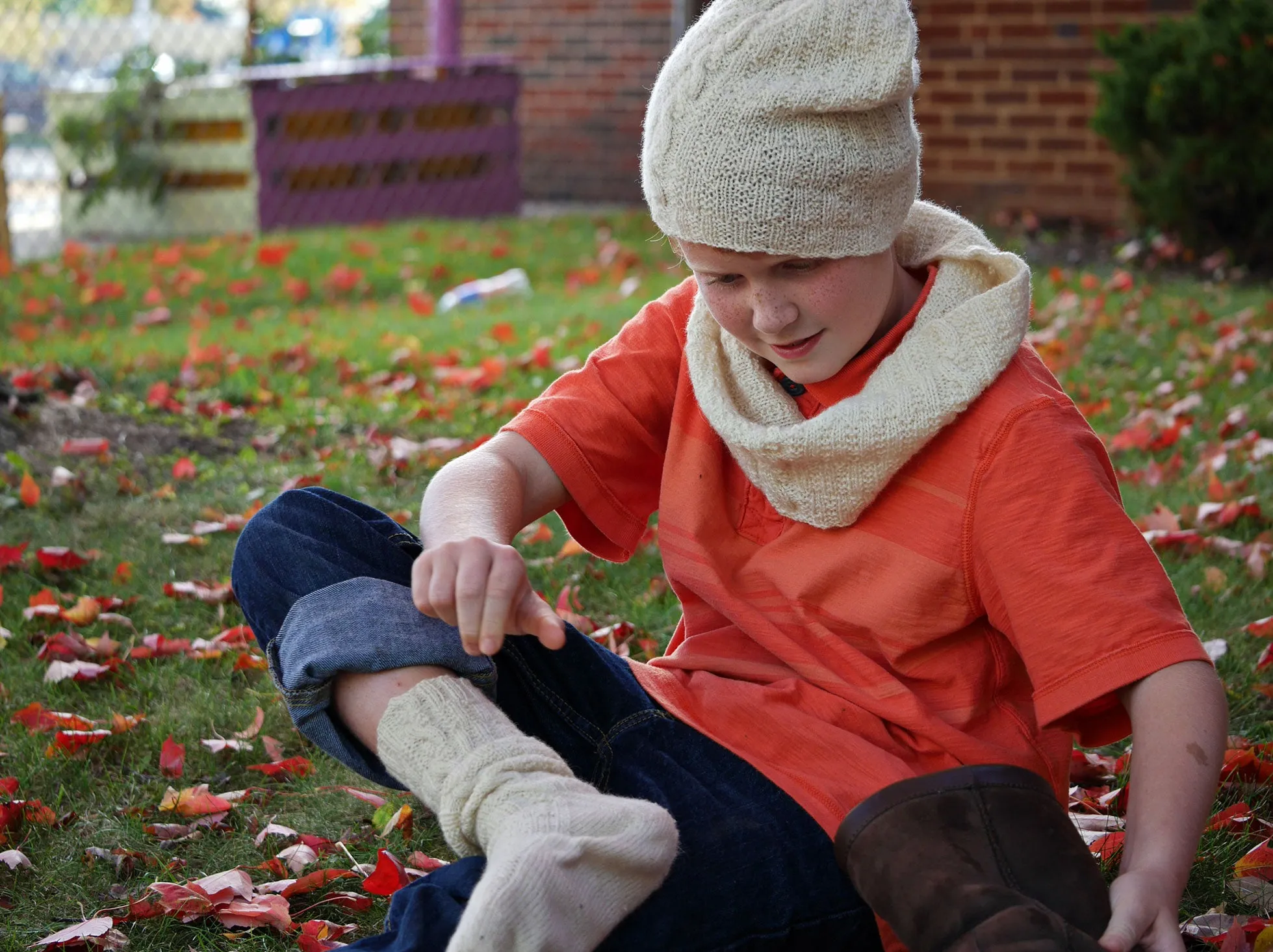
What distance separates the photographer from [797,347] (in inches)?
72.7

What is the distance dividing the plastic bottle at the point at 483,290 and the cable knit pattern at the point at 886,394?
5033mm

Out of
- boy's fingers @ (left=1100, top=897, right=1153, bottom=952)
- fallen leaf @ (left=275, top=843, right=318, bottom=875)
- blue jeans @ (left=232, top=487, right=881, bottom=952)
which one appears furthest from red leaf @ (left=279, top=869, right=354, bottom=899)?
boy's fingers @ (left=1100, top=897, right=1153, bottom=952)

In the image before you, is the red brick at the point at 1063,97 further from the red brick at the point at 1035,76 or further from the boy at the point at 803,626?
the boy at the point at 803,626

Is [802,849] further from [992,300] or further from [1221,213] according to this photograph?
[1221,213]

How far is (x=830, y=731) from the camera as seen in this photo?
71.8 inches

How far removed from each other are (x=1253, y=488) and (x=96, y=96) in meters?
7.47

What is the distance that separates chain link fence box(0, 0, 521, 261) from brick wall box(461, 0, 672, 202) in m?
0.90

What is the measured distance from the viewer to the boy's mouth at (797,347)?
1836mm

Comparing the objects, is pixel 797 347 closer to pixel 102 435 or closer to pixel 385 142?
pixel 102 435

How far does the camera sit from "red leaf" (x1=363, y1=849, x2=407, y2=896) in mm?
2084

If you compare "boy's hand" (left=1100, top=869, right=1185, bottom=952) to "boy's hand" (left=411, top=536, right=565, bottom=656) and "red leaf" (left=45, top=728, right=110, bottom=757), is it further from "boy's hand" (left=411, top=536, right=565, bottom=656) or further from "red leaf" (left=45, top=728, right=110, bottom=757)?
"red leaf" (left=45, top=728, right=110, bottom=757)

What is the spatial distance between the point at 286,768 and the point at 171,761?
7.8 inches

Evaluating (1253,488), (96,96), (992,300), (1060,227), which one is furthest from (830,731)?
(96,96)

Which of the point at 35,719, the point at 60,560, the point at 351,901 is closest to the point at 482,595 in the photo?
the point at 351,901
